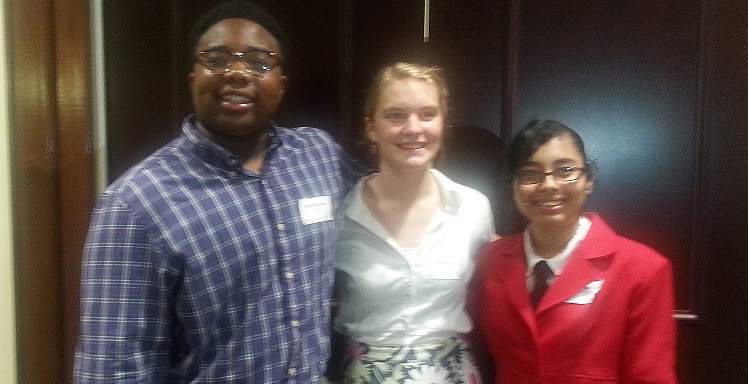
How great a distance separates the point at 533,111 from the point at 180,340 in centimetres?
82

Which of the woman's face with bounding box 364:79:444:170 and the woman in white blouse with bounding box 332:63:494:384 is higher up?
the woman's face with bounding box 364:79:444:170

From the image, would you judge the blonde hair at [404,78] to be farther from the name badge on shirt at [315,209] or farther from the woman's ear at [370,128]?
the name badge on shirt at [315,209]

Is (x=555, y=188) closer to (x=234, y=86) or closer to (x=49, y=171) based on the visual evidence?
(x=234, y=86)

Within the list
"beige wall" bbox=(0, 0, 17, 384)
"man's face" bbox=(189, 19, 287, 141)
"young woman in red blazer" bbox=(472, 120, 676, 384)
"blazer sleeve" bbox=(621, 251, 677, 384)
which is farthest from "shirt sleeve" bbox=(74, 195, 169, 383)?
"blazer sleeve" bbox=(621, 251, 677, 384)

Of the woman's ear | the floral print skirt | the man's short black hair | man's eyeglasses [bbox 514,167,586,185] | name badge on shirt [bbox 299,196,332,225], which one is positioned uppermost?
the man's short black hair

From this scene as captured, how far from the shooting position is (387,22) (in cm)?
121

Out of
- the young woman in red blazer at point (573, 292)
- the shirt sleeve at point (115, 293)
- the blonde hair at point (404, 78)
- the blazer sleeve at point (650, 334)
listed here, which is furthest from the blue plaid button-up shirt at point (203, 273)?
the blazer sleeve at point (650, 334)

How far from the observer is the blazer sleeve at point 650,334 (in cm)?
94

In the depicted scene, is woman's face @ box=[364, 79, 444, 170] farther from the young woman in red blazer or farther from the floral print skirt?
the floral print skirt

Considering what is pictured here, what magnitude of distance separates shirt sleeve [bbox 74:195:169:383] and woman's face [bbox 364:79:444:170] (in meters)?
0.46

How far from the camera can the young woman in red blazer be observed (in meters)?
0.95

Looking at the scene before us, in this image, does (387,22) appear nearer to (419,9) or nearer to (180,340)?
(419,9)

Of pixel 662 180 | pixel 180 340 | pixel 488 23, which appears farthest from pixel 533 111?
pixel 180 340

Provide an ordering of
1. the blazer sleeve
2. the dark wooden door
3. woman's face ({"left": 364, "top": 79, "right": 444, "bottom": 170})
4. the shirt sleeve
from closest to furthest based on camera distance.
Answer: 1. the shirt sleeve
2. the blazer sleeve
3. woman's face ({"left": 364, "top": 79, "right": 444, "bottom": 170})
4. the dark wooden door
